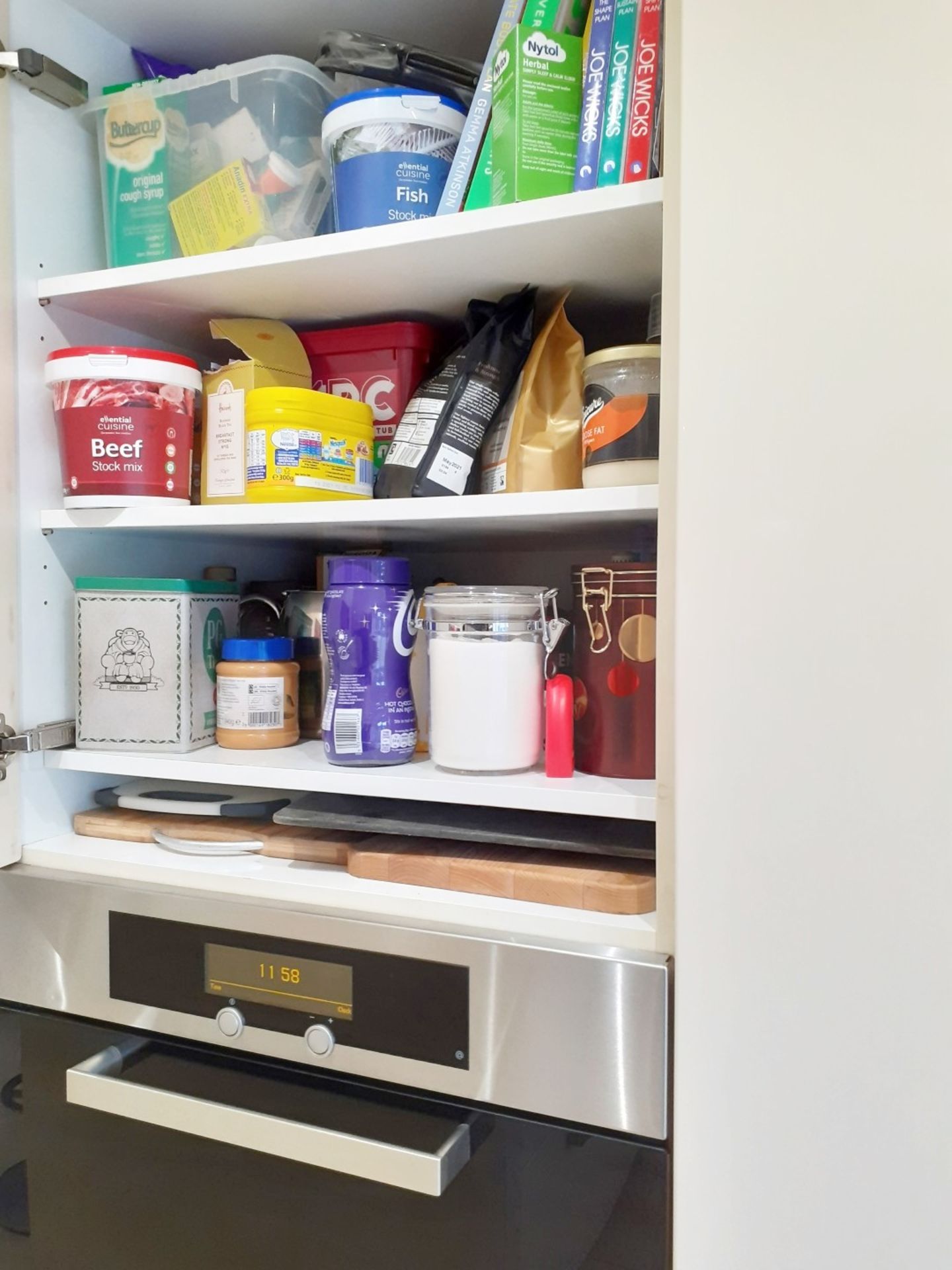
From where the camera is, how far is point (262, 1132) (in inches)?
30.5

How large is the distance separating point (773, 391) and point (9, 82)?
31.9 inches

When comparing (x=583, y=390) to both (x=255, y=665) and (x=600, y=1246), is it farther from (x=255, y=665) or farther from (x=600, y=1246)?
(x=600, y=1246)

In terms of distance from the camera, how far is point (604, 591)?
81 centimetres

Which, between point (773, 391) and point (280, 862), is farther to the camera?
point (280, 862)

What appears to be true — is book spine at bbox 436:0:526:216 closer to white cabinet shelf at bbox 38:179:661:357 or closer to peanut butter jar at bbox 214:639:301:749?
white cabinet shelf at bbox 38:179:661:357

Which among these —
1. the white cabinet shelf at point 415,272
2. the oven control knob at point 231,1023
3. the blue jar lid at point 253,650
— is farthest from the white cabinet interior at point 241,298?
the oven control knob at point 231,1023

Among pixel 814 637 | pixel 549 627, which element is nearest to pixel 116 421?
pixel 549 627

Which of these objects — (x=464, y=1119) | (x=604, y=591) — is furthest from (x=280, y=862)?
(x=604, y=591)

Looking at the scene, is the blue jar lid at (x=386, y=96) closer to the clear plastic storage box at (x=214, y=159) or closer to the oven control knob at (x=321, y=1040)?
the clear plastic storage box at (x=214, y=159)

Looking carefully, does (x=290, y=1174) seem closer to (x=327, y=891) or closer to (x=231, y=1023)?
(x=231, y=1023)

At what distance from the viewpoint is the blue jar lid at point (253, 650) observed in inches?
38.0

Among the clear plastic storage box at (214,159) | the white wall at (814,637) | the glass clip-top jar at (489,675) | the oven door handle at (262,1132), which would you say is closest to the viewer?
the white wall at (814,637)

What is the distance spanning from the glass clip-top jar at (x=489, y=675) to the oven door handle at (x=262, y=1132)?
0.31m

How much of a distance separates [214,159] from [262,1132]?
3.15 ft
